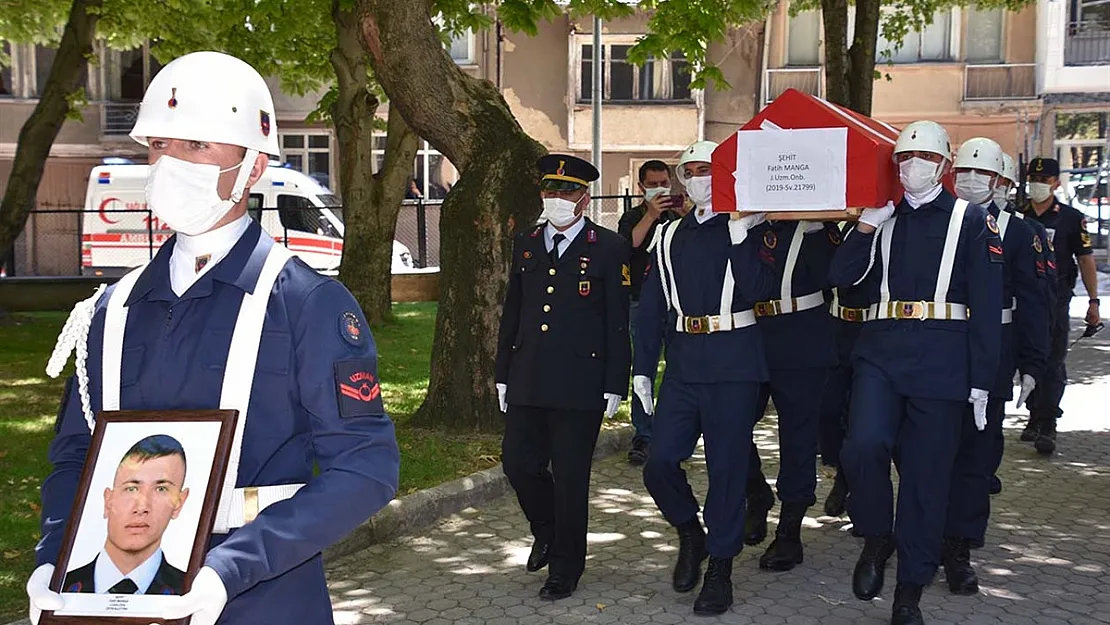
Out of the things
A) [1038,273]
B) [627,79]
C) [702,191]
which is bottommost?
[1038,273]

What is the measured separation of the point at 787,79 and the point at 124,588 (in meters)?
37.9

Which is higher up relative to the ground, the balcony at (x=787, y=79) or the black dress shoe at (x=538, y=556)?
the balcony at (x=787, y=79)

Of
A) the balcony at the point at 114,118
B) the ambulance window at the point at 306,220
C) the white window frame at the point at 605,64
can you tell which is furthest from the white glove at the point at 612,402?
the balcony at the point at 114,118

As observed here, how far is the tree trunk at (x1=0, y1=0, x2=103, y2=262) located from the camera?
60.9 ft

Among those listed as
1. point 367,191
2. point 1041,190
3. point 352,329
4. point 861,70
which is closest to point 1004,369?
point 1041,190

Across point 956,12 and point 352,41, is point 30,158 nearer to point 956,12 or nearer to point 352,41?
point 352,41

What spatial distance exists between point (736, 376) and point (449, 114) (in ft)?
14.6

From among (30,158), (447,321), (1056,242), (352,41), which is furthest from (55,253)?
(1056,242)

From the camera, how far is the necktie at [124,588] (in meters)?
2.34

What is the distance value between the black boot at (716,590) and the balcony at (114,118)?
33.2 metres

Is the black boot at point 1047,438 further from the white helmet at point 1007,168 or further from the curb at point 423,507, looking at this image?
the curb at point 423,507

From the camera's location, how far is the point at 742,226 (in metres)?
6.74

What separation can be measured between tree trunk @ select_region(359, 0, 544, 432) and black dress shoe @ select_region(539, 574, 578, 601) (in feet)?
12.5

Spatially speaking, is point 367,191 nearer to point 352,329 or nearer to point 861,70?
point 861,70
